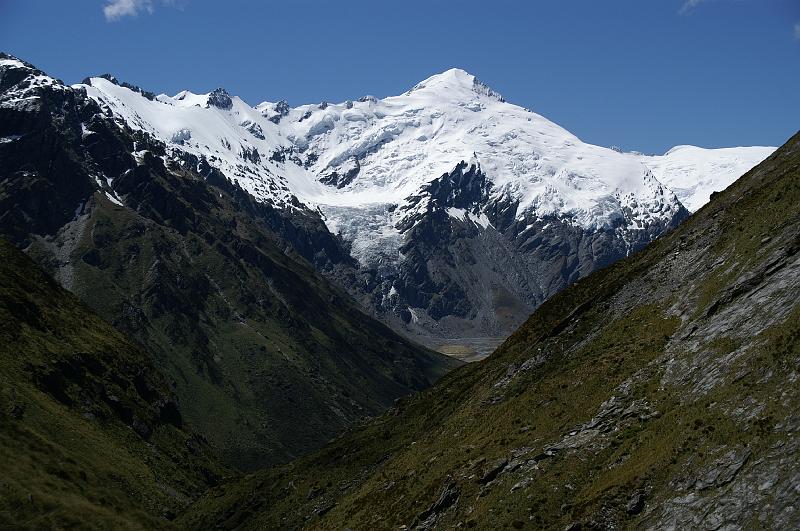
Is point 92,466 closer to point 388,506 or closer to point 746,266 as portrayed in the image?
point 388,506

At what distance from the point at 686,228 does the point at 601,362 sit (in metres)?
29.5

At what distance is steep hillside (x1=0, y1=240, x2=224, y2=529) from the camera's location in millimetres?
87562

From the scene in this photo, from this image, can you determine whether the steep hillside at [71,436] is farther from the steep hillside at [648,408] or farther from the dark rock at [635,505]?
the dark rock at [635,505]

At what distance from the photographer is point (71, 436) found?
141250 millimetres

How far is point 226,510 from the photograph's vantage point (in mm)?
127812

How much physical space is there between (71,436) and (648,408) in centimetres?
11600

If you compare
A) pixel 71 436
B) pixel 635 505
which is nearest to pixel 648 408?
pixel 635 505

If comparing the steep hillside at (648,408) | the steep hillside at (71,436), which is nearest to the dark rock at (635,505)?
the steep hillside at (648,408)

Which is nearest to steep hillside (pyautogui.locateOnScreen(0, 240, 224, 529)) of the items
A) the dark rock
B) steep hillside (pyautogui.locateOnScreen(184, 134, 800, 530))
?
steep hillside (pyautogui.locateOnScreen(184, 134, 800, 530))

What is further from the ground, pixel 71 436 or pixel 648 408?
pixel 71 436

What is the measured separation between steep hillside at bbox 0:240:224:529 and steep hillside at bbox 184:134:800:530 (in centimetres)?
2765

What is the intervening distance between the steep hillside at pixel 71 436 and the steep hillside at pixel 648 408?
90.7 ft

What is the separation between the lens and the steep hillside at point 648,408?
138 ft

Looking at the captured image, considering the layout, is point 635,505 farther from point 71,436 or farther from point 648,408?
point 71,436
